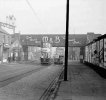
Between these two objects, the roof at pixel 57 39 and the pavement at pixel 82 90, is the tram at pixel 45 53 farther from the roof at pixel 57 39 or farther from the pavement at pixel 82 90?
the pavement at pixel 82 90

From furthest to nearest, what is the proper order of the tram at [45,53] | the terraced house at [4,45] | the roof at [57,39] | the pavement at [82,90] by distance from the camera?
the roof at [57,39]
the terraced house at [4,45]
the tram at [45,53]
the pavement at [82,90]

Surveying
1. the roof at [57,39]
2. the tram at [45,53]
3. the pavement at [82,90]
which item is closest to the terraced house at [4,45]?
the roof at [57,39]

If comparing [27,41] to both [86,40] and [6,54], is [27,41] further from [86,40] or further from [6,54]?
[86,40]

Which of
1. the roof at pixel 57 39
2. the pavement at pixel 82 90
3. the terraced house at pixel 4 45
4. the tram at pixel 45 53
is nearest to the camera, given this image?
the pavement at pixel 82 90

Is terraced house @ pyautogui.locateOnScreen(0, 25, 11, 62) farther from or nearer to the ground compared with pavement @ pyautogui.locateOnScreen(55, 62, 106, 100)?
farther from the ground

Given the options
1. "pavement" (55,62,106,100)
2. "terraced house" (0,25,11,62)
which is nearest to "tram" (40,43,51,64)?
"terraced house" (0,25,11,62)

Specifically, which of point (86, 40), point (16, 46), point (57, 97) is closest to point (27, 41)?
point (16, 46)

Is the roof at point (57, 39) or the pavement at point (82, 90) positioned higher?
the roof at point (57, 39)

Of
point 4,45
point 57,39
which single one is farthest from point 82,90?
point 57,39

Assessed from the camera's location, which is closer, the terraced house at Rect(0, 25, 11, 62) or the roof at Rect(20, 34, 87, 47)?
the terraced house at Rect(0, 25, 11, 62)

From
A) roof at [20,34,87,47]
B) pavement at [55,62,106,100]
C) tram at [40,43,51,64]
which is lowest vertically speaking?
pavement at [55,62,106,100]

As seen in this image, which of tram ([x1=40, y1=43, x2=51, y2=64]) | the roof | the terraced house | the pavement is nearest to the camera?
the pavement

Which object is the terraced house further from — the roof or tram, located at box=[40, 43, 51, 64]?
tram, located at box=[40, 43, 51, 64]

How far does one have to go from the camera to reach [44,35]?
69188 millimetres
